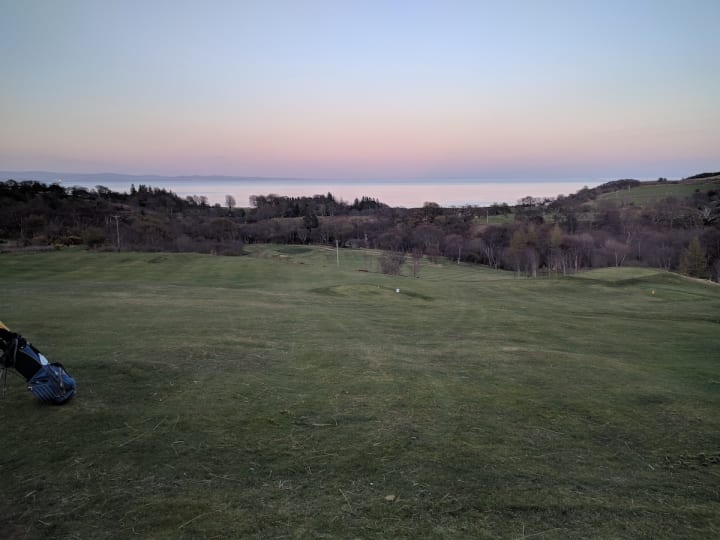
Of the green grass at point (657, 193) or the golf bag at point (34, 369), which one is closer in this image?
the golf bag at point (34, 369)

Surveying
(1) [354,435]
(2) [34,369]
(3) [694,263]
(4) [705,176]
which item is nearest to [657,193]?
(4) [705,176]

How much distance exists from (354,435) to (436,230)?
114 metres

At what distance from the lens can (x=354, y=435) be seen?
21.0 feet

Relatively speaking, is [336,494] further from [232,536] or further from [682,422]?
[682,422]

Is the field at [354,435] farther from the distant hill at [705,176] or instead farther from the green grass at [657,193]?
the distant hill at [705,176]

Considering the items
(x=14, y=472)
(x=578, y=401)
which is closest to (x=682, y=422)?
(x=578, y=401)

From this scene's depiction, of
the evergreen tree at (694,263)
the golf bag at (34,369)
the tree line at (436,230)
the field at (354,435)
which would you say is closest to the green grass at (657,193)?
the tree line at (436,230)

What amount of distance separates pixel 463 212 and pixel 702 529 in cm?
15520

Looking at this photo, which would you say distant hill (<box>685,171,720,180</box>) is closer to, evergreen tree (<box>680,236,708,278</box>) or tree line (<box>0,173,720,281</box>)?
tree line (<box>0,173,720,281</box>)

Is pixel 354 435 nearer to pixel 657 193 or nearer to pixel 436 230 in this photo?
pixel 436 230

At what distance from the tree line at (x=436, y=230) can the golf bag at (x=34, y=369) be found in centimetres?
5312

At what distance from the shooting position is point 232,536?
13.7 feet

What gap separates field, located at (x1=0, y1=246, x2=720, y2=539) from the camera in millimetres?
4535

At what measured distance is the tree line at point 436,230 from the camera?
257 ft
